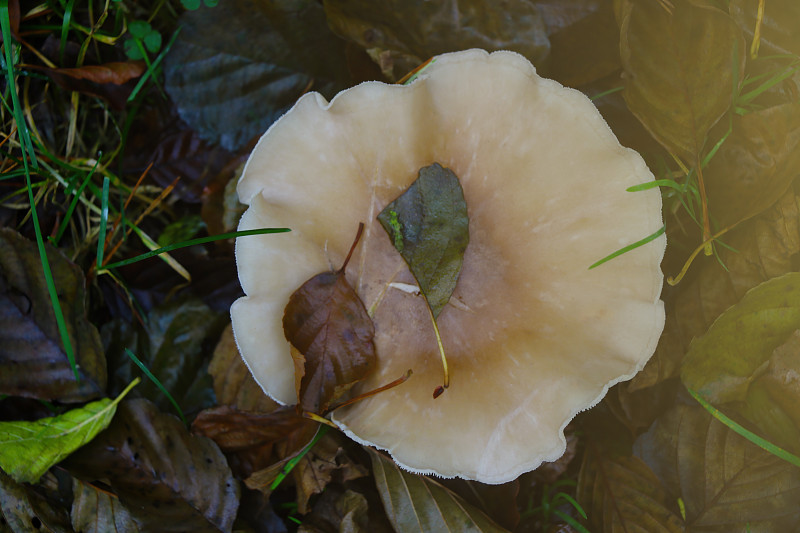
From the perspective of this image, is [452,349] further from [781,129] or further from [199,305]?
[781,129]

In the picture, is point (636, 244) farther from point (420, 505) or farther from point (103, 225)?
point (103, 225)

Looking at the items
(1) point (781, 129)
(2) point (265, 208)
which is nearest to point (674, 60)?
(1) point (781, 129)

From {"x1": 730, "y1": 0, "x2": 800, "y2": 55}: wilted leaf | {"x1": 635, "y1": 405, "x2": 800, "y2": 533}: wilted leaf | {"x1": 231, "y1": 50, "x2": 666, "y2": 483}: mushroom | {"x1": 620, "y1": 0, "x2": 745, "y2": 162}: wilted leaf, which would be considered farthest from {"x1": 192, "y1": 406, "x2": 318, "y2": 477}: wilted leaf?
{"x1": 730, "y1": 0, "x2": 800, "y2": 55}: wilted leaf

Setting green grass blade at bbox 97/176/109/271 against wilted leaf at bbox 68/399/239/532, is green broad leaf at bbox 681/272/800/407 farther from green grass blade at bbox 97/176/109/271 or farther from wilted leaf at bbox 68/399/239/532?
green grass blade at bbox 97/176/109/271

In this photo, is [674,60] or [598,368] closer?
[598,368]

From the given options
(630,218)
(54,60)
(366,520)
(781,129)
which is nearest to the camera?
(630,218)

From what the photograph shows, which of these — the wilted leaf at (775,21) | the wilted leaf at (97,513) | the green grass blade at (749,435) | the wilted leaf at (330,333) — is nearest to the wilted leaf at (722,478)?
the green grass blade at (749,435)
